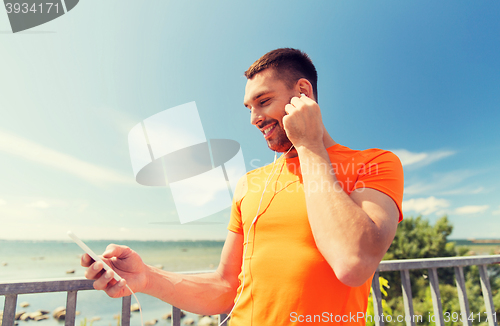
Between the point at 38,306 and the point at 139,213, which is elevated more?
the point at 139,213

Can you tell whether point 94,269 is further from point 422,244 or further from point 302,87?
point 422,244

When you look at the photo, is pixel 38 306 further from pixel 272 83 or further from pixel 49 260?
pixel 272 83

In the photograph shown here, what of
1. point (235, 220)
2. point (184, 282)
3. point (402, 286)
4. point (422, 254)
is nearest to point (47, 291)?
point (184, 282)

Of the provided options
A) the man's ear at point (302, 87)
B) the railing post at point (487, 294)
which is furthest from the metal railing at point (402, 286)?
the man's ear at point (302, 87)

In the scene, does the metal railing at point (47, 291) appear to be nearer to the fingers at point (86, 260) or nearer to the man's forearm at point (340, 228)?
the fingers at point (86, 260)

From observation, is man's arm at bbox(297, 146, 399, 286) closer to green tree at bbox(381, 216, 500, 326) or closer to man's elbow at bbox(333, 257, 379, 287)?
man's elbow at bbox(333, 257, 379, 287)

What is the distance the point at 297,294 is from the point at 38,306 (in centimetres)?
2199

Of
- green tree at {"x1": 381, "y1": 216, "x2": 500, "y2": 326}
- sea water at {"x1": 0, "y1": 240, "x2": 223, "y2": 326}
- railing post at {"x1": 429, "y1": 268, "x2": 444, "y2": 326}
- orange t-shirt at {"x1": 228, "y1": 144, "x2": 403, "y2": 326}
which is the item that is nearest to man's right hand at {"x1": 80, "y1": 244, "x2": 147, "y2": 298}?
orange t-shirt at {"x1": 228, "y1": 144, "x2": 403, "y2": 326}

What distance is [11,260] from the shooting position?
3095cm

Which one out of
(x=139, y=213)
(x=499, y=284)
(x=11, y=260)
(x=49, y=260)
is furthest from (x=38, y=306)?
(x=139, y=213)

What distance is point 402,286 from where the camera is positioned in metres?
2.17

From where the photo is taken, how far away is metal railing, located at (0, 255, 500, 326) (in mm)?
1354

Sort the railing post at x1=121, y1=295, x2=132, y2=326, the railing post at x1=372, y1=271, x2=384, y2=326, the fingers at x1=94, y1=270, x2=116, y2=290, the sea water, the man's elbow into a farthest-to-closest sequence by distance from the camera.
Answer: the sea water
the railing post at x1=372, y1=271, x2=384, y2=326
the railing post at x1=121, y1=295, x2=132, y2=326
the fingers at x1=94, y1=270, x2=116, y2=290
the man's elbow

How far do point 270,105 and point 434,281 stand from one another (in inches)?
86.9
